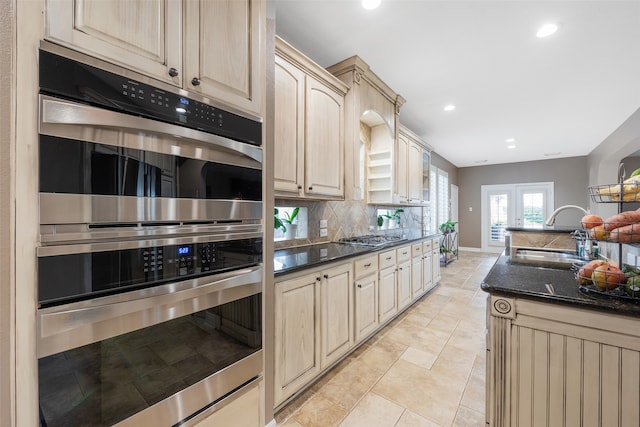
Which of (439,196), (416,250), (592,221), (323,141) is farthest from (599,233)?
(439,196)

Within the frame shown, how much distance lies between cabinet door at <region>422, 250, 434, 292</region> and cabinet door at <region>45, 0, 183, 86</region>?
3.46 meters

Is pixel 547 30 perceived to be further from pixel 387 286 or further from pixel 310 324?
pixel 310 324

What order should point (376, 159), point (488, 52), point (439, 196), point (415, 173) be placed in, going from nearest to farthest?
point (488, 52)
point (376, 159)
point (415, 173)
point (439, 196)

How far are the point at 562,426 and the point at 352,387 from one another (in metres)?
1.15

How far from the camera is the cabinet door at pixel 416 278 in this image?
3221 mm

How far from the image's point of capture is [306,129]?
6.76 feet

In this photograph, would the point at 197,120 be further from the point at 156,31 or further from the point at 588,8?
the point at 588,8

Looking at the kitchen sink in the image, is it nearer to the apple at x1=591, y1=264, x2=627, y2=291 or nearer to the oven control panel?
the apple at x1=591, y1=264, x2=627, y2=291

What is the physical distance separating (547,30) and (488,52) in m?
0.41

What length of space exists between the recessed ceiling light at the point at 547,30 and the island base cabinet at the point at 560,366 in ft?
7.50

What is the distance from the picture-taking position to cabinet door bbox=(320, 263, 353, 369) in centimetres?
184

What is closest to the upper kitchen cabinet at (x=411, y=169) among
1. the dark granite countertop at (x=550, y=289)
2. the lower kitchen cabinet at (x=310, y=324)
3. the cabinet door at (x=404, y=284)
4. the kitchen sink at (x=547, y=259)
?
the cabinet door at (x=404, y=284)

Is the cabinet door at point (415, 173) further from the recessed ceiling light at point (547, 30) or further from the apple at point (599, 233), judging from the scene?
the apple at point (599, 233)

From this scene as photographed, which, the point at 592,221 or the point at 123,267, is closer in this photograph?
the point at 123,267
